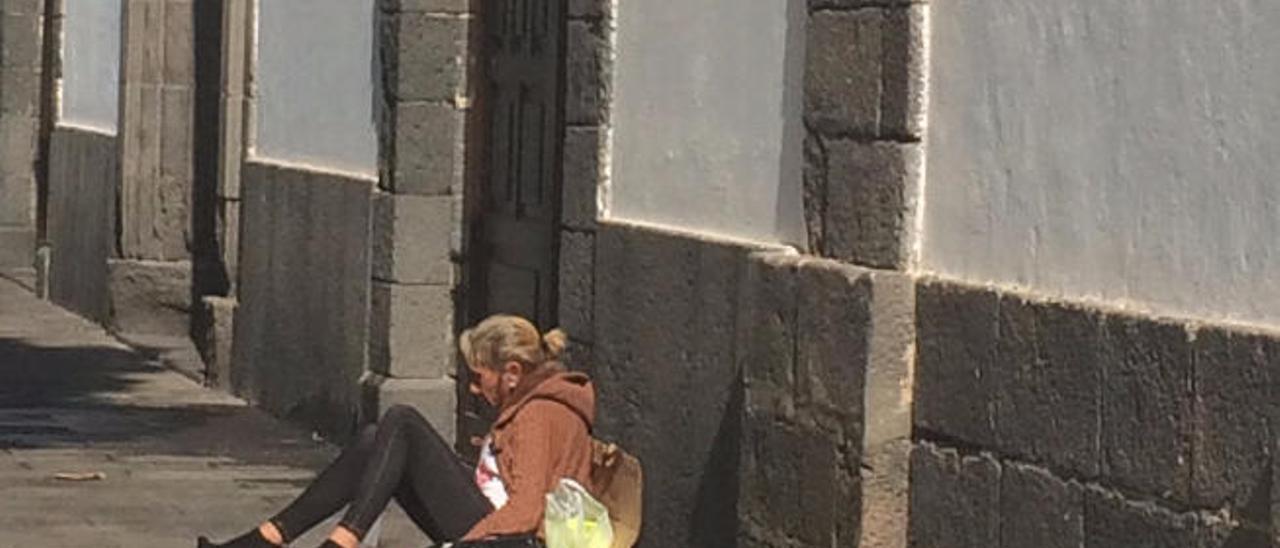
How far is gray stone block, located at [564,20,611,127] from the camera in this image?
35.8 ft

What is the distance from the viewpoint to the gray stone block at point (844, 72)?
860cm

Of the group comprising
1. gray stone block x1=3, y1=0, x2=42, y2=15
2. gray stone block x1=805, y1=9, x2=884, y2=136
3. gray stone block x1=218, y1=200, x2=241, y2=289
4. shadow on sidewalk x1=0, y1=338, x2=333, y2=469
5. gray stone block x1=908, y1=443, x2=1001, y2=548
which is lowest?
shadow on sidewalk x1=0, y1=338, x2=333, y2=469

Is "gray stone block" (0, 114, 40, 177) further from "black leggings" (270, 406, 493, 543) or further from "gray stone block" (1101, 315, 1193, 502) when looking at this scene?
"gray stone block" (1101, 315, 1193, 502)

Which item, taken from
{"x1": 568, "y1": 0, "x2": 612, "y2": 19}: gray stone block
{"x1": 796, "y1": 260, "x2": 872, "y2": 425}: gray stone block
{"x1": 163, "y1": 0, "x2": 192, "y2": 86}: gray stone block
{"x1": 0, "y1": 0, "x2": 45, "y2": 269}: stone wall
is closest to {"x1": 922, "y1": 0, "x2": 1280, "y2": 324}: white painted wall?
{"x1": 796, "y1": 260, "x2": 872, "y2": 425}: gray stone block

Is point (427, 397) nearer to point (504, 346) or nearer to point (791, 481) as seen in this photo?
point (504, 346)

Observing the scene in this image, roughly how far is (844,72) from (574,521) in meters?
1.42

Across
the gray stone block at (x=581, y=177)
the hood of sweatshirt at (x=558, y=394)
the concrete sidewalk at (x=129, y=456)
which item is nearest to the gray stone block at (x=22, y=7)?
the concrete sidewalk at (x=129, y=456)

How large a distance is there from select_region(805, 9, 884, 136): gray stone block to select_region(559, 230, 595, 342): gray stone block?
1.90 m

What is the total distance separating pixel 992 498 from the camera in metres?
7.84

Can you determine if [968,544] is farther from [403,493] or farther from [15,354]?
[15,354]

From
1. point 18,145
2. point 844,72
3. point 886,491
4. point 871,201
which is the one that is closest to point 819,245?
→ point 871,201

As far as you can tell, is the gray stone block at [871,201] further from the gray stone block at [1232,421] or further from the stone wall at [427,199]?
the stone wall at [427,199]

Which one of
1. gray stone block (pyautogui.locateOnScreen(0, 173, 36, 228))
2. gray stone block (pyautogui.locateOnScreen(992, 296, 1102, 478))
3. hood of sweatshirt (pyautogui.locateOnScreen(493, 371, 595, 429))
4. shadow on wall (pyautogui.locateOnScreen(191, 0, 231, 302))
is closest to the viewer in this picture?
gray stone block (pyautogui.locateOnScreen(992, 296, 1102, 478))

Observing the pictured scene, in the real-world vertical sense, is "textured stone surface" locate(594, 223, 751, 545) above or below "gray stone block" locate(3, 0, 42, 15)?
below
